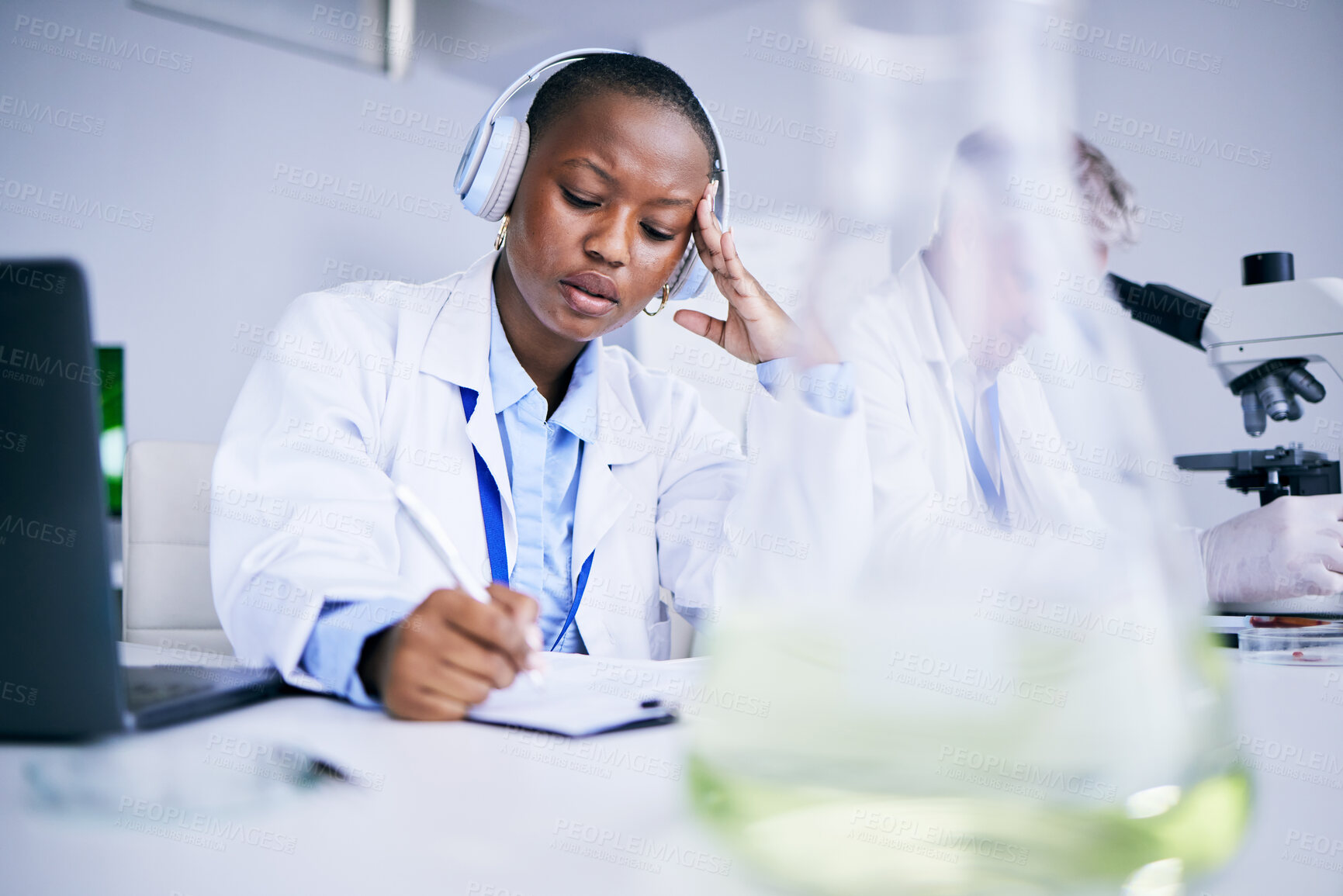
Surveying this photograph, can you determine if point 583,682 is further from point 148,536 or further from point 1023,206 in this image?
point 148,536

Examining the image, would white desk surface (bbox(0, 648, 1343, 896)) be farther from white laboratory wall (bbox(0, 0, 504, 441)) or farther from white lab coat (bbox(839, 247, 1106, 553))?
white laboratory wall (bbox(0, 0, 504, 441))

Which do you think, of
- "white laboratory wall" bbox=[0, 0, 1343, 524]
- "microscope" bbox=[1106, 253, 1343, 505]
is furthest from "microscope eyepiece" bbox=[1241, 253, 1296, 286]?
"white laboratory wall" bbox=[0, 0, 1343, 524]

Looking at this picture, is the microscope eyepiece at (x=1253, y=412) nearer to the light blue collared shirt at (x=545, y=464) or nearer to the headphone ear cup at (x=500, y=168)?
the light blue collared shirt at (x=545, y=464)

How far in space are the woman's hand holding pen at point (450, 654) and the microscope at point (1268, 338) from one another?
80 centimetres

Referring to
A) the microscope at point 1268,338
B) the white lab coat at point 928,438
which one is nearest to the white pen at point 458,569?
the white lab coat at point 928,438

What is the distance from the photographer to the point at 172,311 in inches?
127

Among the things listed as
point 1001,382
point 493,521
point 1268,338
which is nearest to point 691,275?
point 493,521

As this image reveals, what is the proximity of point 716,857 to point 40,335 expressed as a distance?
13.2 inches

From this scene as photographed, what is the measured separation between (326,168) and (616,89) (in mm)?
2790

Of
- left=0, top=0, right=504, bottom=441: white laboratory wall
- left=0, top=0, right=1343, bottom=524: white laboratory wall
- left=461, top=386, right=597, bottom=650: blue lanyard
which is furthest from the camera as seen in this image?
left=0, top=0, right=504, bottom=441: white laboratory wall

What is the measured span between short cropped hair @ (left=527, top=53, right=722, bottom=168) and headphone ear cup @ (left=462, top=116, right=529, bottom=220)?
0.04 meters

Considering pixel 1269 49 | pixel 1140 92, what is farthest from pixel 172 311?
pixel 1269 49

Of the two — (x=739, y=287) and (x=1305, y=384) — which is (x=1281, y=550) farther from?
Result: (x=739, y=287)

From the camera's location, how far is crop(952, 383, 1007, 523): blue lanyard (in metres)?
0.29
